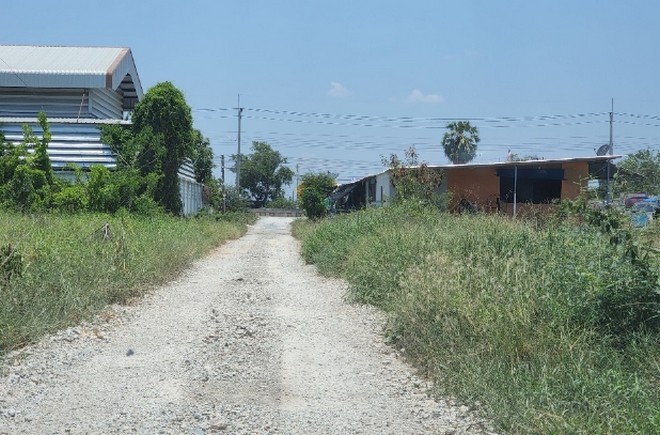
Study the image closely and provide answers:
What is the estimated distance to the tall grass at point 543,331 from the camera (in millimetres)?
5691

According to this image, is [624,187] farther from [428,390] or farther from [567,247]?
[428,390]

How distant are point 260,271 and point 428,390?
39.1 feet

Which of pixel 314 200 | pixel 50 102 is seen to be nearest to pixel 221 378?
pixel 50 102

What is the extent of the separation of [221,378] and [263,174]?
83664 mm

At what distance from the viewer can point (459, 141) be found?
218 feet

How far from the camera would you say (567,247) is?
9.37 meters

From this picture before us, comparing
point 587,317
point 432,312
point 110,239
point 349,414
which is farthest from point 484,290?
point 110,239

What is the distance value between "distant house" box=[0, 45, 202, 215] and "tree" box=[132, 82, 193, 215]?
108cm

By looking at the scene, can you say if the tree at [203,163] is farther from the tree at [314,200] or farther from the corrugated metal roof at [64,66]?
the corrugated metal roof at [64,66]

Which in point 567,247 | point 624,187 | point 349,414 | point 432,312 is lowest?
point 349,414

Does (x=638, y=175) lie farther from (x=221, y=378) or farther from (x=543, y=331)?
(x=221, y=378)

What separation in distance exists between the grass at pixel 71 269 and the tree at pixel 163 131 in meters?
8.09

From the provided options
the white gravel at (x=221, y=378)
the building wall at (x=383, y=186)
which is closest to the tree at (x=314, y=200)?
the building wall at (x=383, y=186)

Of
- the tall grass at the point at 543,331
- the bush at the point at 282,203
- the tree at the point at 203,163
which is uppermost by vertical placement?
the tree at the point at 203,163
